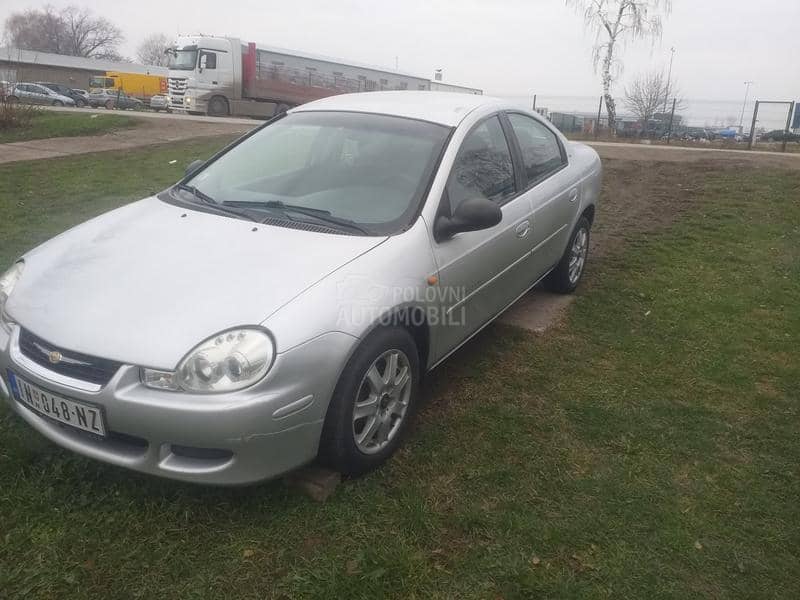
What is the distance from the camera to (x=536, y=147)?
14.2 ft

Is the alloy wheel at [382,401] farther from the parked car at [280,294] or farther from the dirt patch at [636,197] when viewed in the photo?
the dirt patch at [636,197]

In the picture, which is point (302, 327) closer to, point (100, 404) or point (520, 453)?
point (100, 404)

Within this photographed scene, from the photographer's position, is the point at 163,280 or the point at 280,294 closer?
the point at 280,294

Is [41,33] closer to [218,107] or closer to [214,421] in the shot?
[218,107]

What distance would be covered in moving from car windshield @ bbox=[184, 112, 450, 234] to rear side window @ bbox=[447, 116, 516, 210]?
0.53 ft

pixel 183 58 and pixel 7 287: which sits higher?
pixel 183 58

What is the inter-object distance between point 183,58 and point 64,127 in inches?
390

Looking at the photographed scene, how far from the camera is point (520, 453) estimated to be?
9.66 feet

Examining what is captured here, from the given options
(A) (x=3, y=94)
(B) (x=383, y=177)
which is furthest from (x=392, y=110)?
(A) (x=3, y=94)

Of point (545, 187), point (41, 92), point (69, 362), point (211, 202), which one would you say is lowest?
point (69, 362)

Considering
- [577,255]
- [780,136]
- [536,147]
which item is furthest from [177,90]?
[536,147]

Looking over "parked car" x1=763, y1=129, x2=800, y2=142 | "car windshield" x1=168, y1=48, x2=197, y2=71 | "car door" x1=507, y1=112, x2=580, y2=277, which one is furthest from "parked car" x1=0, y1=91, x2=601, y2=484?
"car windshield" x1=168, y1=48, x2=197, y2=71

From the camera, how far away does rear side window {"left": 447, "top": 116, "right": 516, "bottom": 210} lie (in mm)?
3279

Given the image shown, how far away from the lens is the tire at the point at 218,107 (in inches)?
945
